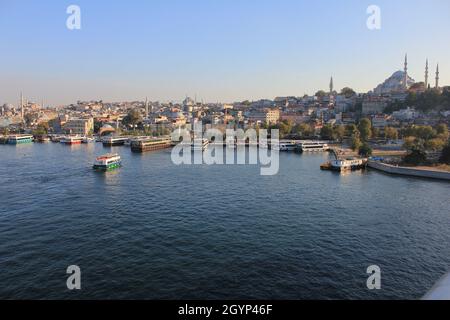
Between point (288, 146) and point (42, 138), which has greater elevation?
point (42, 138)

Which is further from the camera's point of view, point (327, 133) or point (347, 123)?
point (347, 123)

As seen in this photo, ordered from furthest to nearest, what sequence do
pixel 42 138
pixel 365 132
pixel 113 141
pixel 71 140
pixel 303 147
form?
pixel 42 138 < pixel 71 140 < pixel 113 141 < pixel 365 132 < pixel 303 147

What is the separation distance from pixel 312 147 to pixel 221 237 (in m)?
22.9

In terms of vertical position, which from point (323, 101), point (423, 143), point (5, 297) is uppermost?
point (323, 101)

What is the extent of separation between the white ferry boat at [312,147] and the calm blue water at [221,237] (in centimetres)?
1380

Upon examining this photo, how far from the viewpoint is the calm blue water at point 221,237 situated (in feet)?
21.1

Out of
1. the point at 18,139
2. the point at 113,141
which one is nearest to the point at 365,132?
the point at 113,141

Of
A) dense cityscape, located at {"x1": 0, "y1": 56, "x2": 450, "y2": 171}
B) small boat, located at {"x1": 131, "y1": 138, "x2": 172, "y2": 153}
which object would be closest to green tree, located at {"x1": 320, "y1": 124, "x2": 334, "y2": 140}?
dense cityscape, located at {"x1": 0, "y1": 56, "x2": 450, "y2": 171}

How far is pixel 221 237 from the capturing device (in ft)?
28.7

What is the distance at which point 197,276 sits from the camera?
671cm

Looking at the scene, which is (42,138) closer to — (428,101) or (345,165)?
(345,165)
